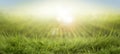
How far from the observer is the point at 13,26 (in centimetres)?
371

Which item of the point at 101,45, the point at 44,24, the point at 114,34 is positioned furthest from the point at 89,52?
the point at 44,24

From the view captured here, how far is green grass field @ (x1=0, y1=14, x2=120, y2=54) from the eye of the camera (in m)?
3.22

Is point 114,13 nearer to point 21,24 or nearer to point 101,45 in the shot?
point 101,45

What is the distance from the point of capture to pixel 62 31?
3.73 metres

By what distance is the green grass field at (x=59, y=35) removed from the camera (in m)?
3.22

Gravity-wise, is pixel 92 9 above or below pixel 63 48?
above

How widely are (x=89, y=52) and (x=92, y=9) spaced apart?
0.95m

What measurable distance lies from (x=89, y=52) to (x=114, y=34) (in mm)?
491

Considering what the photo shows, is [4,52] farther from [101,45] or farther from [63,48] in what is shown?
[101,45]

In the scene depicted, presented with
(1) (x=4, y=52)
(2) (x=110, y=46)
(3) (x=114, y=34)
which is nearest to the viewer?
(1) (x=4, y=52)

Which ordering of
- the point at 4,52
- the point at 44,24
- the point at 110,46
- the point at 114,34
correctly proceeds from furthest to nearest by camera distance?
1. the point at 44,24
2. the point at 114,34
3. the point at 110,46
4. the point at 4,52

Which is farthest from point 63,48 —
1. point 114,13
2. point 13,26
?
point 114,13

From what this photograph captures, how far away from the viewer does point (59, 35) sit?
3.65 metres

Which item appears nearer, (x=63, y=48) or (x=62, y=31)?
(x=63, y=48)
